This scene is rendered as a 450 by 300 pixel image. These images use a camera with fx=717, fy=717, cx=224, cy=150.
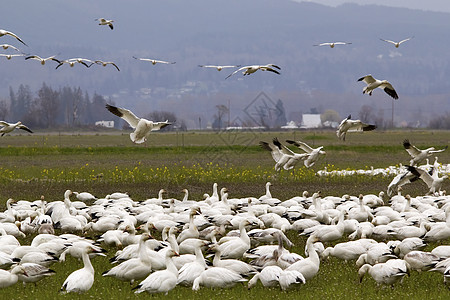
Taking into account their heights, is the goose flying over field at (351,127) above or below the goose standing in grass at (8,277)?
above

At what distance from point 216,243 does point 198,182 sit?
15.3 m

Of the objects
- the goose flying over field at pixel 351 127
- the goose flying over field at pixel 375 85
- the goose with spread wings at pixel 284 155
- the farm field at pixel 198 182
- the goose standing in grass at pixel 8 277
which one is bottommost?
the farm field at pixel 198 182

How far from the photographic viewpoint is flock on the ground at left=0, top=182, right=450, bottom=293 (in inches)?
407

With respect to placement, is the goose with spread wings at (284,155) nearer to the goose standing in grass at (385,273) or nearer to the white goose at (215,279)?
the goose standing in grass at (385,273)

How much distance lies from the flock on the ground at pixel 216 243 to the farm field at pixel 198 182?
22 cm

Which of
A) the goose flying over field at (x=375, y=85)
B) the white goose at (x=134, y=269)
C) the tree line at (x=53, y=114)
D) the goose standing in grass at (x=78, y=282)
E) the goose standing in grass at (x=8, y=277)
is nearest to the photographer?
the goose standing in grass at (x=78, y=282)

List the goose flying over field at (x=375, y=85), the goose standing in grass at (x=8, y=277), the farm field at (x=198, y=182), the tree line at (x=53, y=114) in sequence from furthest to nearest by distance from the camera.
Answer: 1. the tree line at (x=53, y=114)
2. the goose flying over field at (x=375, y=85)
3. the farm field at (x=198, y=182)
4. the goose standing in grass at (x=8, y=277)

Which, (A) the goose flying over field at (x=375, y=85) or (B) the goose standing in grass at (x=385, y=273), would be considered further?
(A) the goose flying over field at (x=375, y=85)

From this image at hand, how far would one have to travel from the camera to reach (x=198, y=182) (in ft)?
87.2

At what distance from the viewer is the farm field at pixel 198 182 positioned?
1041cm

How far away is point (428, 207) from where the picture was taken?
56.4 ft

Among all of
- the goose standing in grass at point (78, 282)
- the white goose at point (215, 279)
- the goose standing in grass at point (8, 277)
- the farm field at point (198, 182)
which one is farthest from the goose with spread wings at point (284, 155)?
the goose standing in grass at point (8, 277)

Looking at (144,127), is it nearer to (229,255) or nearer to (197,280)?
(229,255)

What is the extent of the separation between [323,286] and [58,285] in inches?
159
